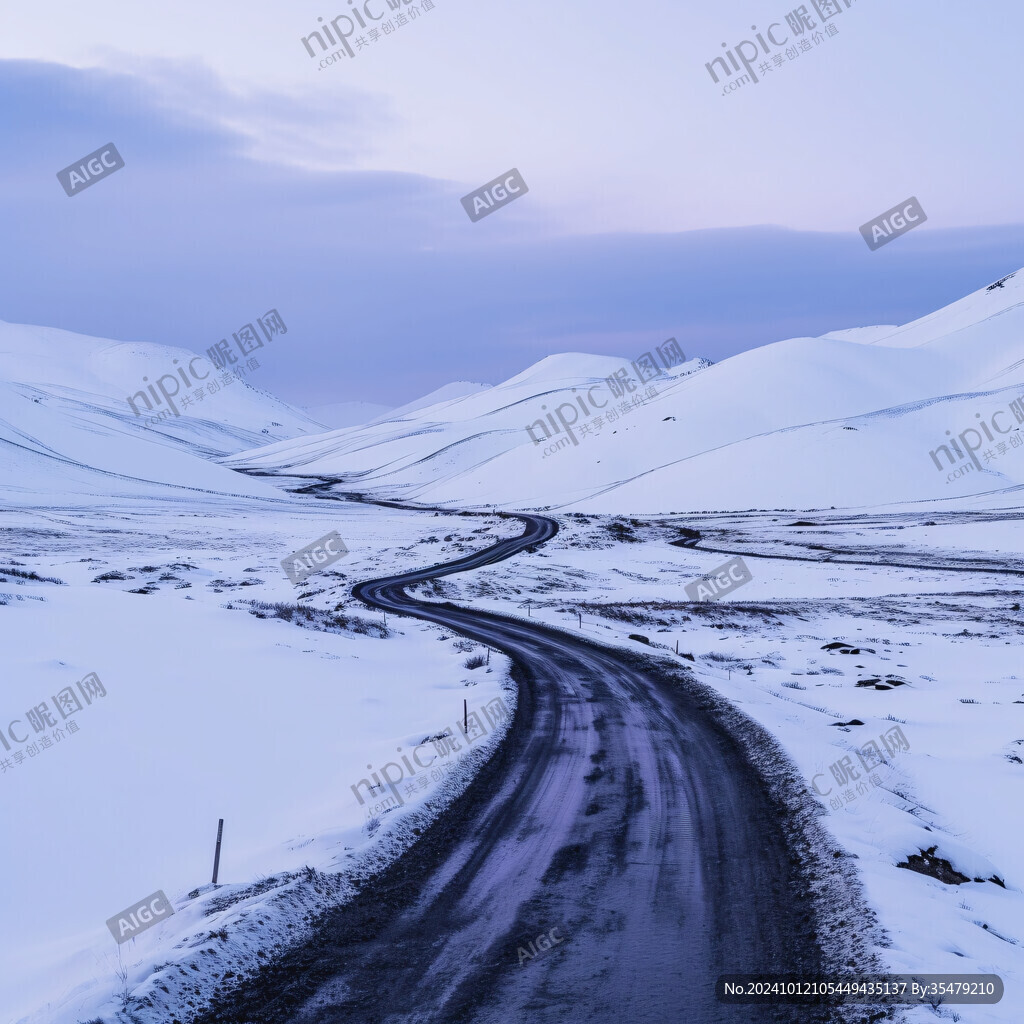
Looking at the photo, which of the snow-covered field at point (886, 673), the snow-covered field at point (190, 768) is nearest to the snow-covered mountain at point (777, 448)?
the snow-covered field at point (886, 673)

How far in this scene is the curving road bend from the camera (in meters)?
7.36

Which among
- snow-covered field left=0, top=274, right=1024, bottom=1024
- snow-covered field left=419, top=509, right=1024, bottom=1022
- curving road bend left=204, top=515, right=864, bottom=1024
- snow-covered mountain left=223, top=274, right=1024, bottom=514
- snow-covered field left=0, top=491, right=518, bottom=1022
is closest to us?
curving road bend left=204, top=515, right=864, bottom=1024

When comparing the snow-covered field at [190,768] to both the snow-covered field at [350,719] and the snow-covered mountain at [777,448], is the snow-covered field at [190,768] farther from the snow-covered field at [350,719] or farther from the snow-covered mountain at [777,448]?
the snow-covered mountain at [777,448]

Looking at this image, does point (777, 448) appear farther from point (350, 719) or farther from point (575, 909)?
point (575, 909)

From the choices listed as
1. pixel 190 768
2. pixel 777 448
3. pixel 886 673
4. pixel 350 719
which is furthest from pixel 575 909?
pixel 777 448

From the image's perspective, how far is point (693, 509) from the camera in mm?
117750

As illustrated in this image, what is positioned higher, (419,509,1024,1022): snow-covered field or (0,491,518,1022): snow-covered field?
(0,491,518,1022): snow-covered field

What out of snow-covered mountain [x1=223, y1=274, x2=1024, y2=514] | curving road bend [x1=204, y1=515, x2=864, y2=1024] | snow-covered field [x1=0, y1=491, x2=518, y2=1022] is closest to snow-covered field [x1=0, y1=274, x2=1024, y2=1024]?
snow-covered field [x1=0, y1=491, x2=518, y2=1022]

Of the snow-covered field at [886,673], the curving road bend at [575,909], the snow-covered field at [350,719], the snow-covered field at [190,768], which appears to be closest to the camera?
the curving road bend at [575,909]

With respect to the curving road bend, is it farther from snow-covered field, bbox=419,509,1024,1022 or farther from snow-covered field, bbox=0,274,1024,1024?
snow-covered field, bbox=419,509,1024,1022

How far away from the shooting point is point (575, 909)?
917 centimetres

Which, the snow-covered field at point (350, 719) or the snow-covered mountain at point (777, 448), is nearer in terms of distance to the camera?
the snow-covered field at point (350, 719)

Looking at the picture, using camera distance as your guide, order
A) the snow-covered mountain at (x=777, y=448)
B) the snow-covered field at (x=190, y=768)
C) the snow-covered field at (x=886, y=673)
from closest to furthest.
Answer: the snow-covered field at (x=190, y=768)
the snow-covered field at (x=886, y=673)
the snow-covered mountain at (x=777, y=448)

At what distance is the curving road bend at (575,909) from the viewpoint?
7.36 metres
